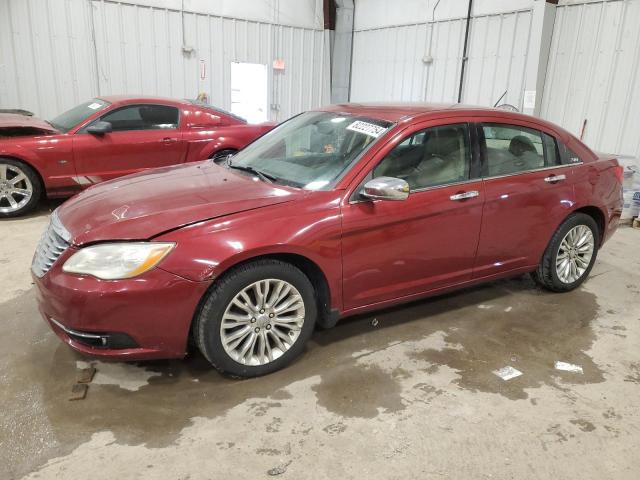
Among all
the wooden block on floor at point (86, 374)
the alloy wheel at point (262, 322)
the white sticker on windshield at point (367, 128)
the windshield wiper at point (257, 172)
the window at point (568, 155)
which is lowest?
the wooden block on floor at point (86, 374)

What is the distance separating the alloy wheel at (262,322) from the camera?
262 centimetres

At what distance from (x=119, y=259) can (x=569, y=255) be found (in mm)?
3337

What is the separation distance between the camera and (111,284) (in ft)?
7.76

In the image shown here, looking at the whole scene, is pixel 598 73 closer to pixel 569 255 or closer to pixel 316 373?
pixel 569 255

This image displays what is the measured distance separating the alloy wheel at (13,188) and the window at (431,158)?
4.54 meters

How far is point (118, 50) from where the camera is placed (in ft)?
27.6

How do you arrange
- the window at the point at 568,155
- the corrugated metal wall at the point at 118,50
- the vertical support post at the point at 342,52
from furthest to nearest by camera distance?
the vertical support post at the point at 342,52
the corrugated metal wall at the point at 118,50
the window at the point at 568,155

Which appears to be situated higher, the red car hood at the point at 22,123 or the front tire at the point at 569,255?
the red car hood at the point at 22,123

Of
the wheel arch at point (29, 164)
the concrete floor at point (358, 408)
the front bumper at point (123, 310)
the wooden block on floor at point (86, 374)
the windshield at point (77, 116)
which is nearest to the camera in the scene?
the concrete floor at point (358, 408)

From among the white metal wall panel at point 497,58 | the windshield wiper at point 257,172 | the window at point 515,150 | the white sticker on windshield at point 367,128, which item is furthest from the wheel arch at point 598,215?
the white metal wall panel at point 497,58

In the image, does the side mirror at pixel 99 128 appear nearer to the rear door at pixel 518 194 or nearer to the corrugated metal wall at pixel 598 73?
the rear door at pixel 518 194

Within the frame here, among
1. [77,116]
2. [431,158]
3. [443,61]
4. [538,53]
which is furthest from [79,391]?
[443,61]

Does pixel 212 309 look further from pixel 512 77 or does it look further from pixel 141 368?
pixel 512 77

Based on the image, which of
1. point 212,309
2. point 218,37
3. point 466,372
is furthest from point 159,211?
point 218,37
